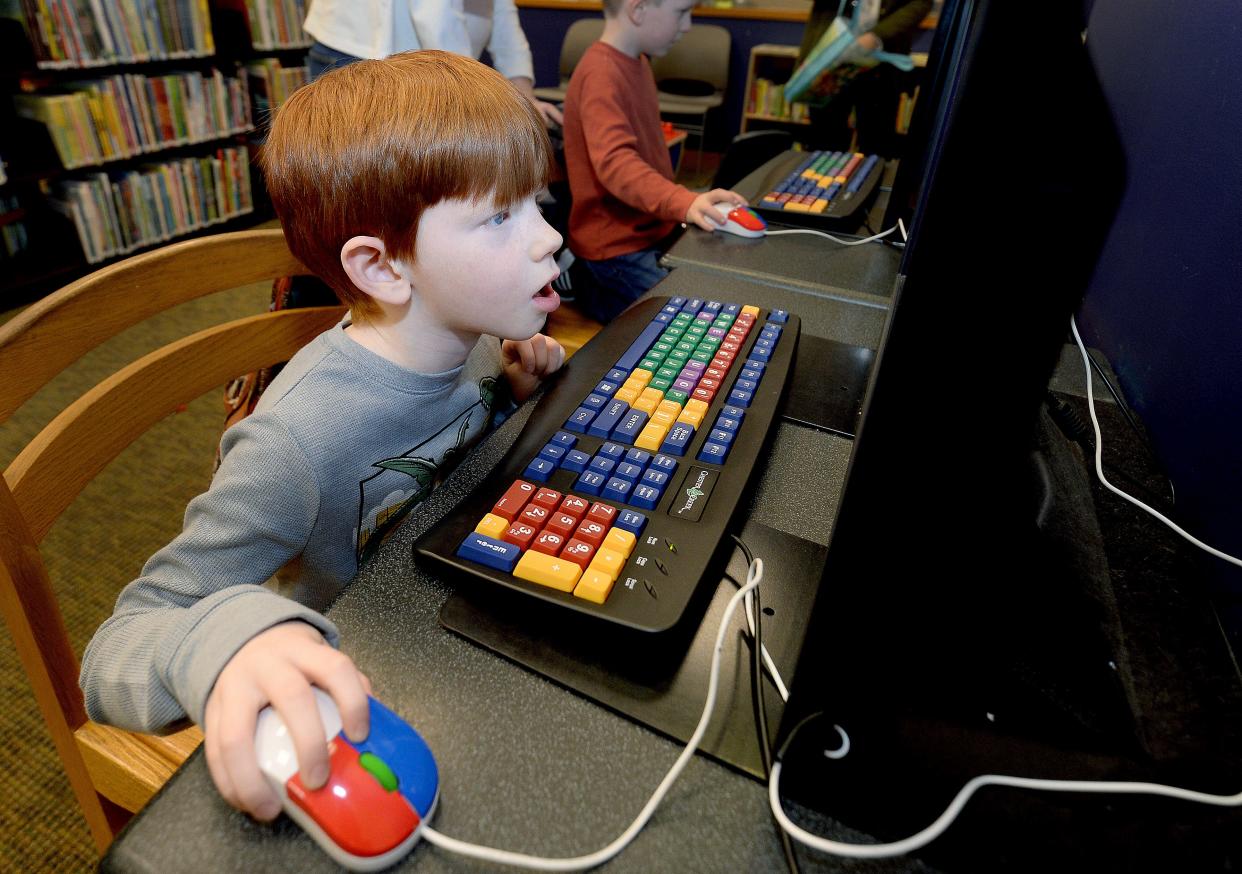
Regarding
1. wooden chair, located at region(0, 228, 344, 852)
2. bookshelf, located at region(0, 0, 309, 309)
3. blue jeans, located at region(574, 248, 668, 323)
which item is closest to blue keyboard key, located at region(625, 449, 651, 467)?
wooden chair, located at region(0, 228, 344, 852)

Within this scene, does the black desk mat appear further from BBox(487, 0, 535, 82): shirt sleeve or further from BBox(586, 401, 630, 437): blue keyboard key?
BBox(487, 0, 535, 82): shirt sleeve

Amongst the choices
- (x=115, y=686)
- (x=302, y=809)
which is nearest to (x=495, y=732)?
(x=302, y=809)

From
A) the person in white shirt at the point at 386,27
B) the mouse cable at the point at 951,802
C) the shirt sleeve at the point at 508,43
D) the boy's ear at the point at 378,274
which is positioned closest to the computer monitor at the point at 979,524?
the mouse cable at the point at 951,802

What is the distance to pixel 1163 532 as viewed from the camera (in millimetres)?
494

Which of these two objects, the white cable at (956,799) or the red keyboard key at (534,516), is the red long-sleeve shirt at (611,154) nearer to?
the red keyboard key at (534,516)

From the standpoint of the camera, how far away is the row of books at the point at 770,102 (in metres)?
3.99

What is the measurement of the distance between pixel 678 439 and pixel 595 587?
0.52 feet

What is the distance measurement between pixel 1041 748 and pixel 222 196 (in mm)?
3198

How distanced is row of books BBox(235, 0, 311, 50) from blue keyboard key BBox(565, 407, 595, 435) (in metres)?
3.04

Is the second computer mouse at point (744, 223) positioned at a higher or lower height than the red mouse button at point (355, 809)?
lower

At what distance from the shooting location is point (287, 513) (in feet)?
1.72

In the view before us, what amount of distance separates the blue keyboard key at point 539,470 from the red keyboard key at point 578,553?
0.07 metres

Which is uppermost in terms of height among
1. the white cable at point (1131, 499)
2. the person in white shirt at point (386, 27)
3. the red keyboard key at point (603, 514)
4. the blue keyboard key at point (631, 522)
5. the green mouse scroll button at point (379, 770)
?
the person in white shirt at point (386, 27)

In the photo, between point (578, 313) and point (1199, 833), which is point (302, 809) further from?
point (578, 313)
